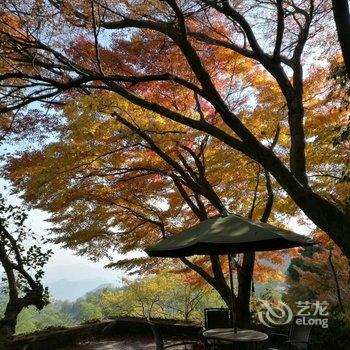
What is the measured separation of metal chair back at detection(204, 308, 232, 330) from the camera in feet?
22.0

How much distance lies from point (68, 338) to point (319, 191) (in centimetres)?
631

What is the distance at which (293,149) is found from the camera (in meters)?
6.41

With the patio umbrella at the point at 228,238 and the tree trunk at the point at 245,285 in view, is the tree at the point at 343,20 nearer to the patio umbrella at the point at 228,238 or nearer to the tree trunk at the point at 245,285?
the patio umbrella at the point at 228,238

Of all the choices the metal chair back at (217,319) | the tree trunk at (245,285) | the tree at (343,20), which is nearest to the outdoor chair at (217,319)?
the metal chair back at (217,319)

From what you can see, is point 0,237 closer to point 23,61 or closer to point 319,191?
point 23,61

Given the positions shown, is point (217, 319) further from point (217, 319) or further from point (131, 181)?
point (131, 181)

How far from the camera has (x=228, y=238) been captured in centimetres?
441

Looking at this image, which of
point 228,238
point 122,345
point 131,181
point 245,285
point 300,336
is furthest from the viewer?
point 131,181

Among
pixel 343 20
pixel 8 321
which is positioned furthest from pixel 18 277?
pixel 343 20

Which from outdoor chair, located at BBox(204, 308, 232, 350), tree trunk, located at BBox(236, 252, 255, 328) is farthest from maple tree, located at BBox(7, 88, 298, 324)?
outdoor chair, located at BBox(204, 308, 232, 350)

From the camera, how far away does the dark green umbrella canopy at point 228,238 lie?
4.41m

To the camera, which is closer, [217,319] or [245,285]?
[217,319]

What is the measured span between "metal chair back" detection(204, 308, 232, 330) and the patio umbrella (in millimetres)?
1940

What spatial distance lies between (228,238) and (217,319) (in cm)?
292
